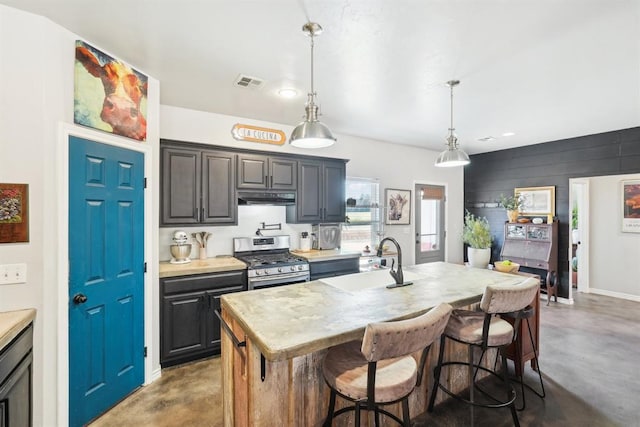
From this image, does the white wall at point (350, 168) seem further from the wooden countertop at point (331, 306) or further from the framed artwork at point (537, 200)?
the wooden countertop at point (331, 306)

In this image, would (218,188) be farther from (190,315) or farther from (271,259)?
(190,315)

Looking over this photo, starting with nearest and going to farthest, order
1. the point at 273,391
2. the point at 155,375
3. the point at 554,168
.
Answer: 1. the point at 273,391
2. the point at 155,375
3. the point at 554,168

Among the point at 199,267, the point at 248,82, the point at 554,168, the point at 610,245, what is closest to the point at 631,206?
the point at 610,245

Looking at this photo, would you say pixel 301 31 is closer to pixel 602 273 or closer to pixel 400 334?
pixel 400 334

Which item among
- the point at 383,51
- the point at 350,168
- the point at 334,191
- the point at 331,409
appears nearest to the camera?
the point at 331,409

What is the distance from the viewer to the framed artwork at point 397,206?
5.18m

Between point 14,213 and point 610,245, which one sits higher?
point 14,213

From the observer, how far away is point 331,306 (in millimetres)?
1712

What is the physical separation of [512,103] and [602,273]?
4.20m

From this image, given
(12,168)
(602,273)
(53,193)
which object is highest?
(12,168)

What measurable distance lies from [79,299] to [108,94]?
1.52m

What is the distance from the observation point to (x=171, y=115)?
131 inches

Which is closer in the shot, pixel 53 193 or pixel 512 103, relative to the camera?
pixel 53 193

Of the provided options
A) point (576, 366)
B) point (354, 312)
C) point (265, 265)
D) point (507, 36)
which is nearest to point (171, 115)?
point (265, 265)
